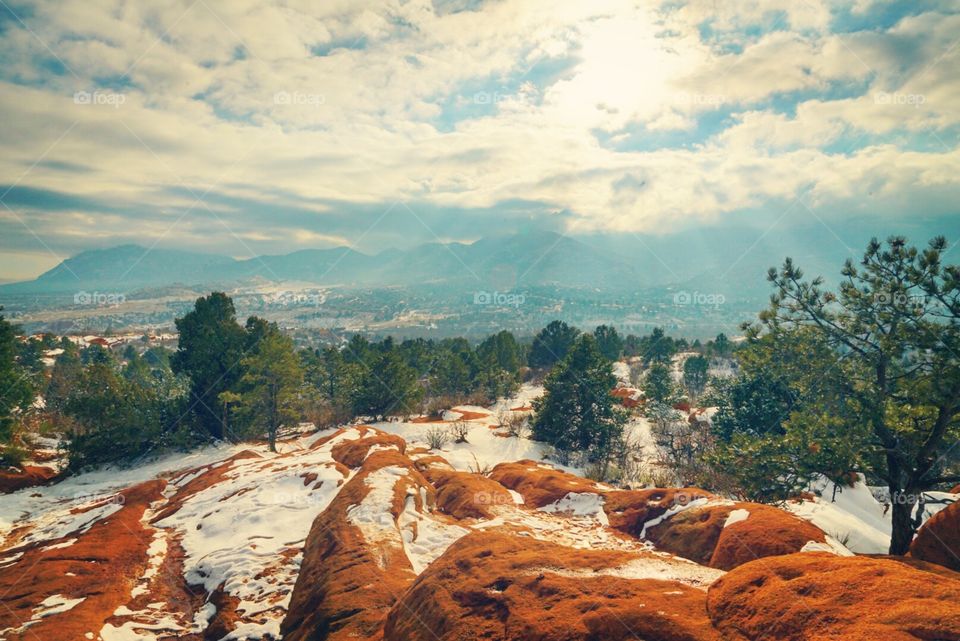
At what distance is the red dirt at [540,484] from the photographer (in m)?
15.8

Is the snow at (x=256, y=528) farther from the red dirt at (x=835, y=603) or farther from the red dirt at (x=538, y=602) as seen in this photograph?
the red dirt at (x=835, y=603)

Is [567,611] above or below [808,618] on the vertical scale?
below

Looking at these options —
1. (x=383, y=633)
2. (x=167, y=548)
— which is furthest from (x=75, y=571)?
(x=383, y=633)

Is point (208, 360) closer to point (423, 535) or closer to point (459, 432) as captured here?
point (459, 432)

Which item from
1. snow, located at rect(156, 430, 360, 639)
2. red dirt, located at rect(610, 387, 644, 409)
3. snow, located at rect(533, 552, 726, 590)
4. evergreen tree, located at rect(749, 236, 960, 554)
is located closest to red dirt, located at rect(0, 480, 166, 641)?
snow, located at rect(156, 430, 360, 639)

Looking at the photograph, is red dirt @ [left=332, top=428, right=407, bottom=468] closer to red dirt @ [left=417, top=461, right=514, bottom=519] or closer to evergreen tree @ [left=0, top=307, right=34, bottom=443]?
red dirt @ [left=417, top=461, right=514, bottom=519]

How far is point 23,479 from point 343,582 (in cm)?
2797

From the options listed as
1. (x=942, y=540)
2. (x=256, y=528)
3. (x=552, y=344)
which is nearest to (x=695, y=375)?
(x=552, y=344)

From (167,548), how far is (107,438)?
829 inches

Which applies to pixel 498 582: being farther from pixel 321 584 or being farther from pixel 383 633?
pixel 321 584

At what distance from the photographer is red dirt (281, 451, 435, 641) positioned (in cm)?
743

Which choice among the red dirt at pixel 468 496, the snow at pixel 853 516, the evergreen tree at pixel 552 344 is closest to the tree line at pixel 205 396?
the snow at pixel 853 516

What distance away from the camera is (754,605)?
5.11 meters

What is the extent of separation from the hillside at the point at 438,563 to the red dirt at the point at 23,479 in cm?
355
